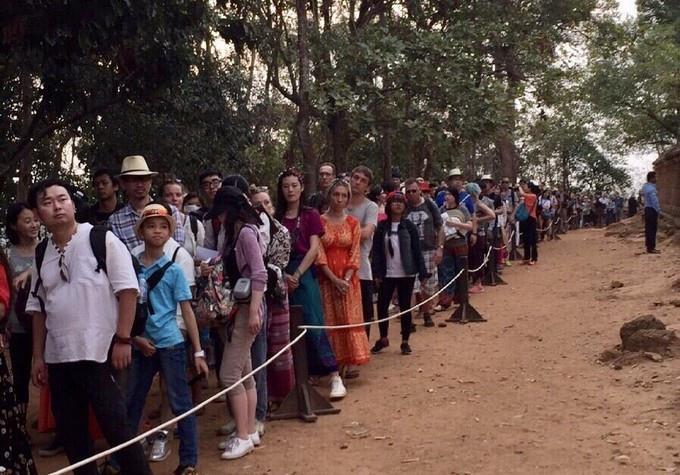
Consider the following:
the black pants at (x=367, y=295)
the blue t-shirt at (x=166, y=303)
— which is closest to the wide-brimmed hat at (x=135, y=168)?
the blue t-shirt at (x=166, y=303)

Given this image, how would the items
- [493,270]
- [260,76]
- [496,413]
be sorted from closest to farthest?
[496,413]
[493,270]
[260,76]

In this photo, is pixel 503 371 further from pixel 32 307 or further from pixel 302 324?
pixel 32 307

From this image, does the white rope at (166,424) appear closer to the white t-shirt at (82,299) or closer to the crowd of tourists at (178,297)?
the crowd of tourists at (178,297)

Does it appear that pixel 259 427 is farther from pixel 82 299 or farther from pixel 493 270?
pixel 493 270

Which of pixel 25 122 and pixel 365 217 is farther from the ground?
pixel 25 122

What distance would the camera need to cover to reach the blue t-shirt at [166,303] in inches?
180

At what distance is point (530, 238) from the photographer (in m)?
16.9

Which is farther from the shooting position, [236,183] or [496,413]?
[496,413]

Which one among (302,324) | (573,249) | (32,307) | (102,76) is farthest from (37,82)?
(573,249)

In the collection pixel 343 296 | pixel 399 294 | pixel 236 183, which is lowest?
pixel 399 294

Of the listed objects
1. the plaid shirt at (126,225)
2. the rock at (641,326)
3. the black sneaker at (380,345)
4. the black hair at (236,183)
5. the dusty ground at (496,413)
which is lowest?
the dusty ground at (496,413)

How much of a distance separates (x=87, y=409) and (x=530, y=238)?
14.1 metres

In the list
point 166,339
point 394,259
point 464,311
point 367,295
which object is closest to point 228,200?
point 166,339

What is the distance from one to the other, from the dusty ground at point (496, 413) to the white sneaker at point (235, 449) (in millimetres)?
59
